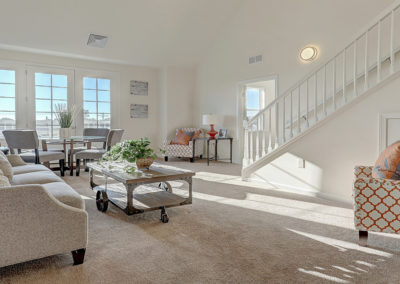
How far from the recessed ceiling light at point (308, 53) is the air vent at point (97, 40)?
13.8 ft

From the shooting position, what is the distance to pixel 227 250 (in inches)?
90.2

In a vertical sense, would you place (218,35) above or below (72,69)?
above

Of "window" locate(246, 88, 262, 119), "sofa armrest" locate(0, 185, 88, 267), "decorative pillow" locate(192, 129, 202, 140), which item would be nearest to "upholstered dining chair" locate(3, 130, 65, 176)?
"sofa armrest" locate(0, 185, 88, 267)

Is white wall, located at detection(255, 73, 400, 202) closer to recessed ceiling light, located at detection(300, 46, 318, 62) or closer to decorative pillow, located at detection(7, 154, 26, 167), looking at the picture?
recessed ceiling light, located at detection(300, 46, 318, 62)

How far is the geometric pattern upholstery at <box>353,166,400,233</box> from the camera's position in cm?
230

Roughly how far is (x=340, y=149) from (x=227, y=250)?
222 cm

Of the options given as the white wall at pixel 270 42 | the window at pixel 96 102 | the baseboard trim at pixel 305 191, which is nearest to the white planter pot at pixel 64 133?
the window at pixel 96 102

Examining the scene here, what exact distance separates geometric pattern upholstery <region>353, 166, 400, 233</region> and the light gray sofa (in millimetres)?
2072

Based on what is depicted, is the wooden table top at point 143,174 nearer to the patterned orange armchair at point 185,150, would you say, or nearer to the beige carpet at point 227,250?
the beige carpet at point 227,250

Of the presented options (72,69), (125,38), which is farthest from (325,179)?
(72,69)

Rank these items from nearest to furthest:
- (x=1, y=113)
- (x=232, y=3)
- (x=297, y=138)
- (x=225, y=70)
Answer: (x=297, y=138)
(x=1, y=113)
(x=232, y=3)
(x=225, y=70)

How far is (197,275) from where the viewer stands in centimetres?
191

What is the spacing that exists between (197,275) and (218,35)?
263 inches

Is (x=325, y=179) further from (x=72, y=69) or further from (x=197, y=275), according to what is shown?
(x=72, y=69)
